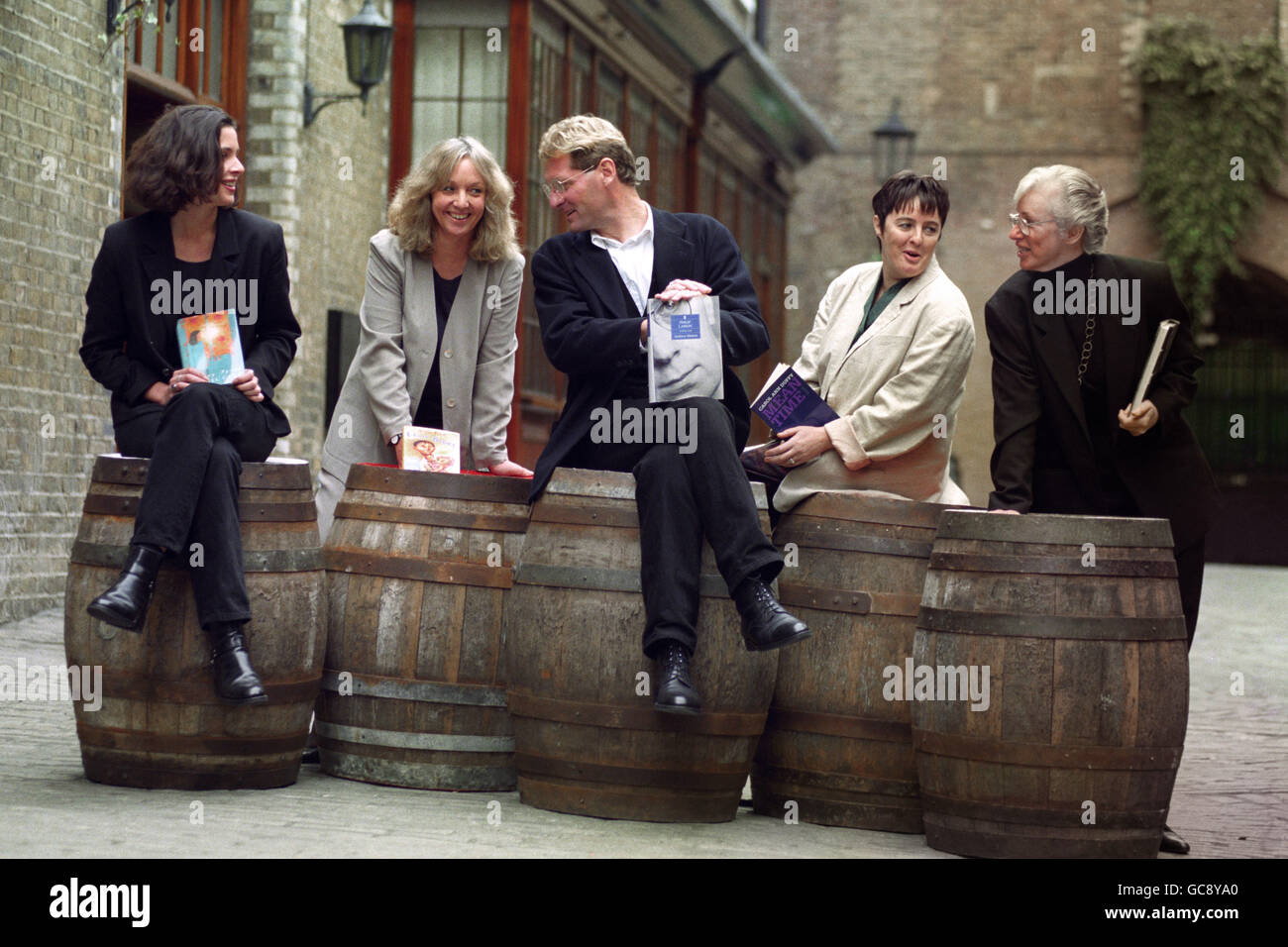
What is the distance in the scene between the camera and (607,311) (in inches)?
184

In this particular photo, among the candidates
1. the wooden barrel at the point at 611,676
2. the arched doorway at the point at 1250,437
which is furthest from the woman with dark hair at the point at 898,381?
the arched doorway at the point at 1250,437

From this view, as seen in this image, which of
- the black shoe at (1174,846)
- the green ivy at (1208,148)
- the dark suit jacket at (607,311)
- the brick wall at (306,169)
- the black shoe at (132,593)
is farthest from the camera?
the green ivy at (1208,148)

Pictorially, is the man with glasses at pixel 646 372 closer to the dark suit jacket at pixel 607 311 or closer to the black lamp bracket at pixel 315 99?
the dark suit jacket at pixel 607 311

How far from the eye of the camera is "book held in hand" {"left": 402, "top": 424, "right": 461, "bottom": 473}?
16.2 ft

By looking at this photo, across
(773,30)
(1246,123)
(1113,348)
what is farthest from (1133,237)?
A: (1113,348)

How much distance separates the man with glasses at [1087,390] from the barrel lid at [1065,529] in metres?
0.29

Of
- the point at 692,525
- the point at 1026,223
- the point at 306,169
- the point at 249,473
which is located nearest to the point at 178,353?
the point at 249,473

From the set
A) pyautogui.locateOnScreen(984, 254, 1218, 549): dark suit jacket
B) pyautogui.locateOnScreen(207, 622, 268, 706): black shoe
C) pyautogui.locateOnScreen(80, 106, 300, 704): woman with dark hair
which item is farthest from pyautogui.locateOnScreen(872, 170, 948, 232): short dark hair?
pyautogui.locateOnScreen(207, 622, 268, 706): black shoe

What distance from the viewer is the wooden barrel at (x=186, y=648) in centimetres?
445

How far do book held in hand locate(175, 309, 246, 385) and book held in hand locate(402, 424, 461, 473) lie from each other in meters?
0.54

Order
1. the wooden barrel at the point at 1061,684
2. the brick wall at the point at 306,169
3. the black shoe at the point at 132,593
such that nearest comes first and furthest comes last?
1. the wooden barrel at the point at 1061,684
2. the black shoe at the point at 132,593
3. the brick wall at the point at 306,169

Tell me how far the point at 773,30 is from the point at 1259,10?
5695 mm

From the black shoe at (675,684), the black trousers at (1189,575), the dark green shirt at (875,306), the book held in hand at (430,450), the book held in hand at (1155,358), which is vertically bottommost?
the black shoe at (675,684)

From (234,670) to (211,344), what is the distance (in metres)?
0.87
